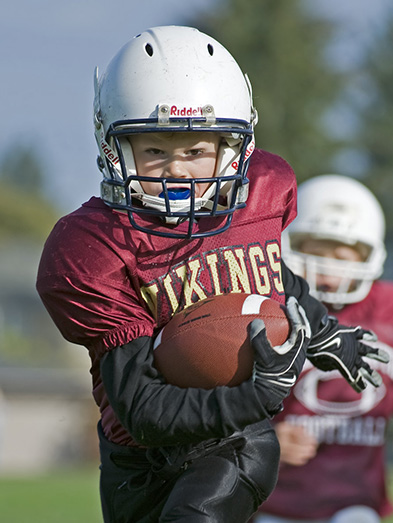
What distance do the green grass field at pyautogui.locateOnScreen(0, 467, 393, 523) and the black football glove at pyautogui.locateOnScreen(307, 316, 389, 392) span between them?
5082 mm

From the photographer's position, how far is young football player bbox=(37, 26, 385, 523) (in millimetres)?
2861

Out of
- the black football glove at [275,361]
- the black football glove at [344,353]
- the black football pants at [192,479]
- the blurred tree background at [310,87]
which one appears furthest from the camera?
the blurred tree background at [310,87]

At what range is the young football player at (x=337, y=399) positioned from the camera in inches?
209

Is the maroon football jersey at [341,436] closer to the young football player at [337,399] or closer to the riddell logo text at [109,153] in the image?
the young football player at [337,399]

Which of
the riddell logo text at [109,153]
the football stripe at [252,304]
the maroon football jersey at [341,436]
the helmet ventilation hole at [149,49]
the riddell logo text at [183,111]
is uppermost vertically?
the helmet ventilation hole at [149,49]

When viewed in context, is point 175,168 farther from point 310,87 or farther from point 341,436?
point 310,87

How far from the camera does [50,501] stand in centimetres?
1045

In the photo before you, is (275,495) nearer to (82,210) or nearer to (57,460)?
(82,210)

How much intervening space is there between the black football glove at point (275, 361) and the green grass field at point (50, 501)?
5.77 metres

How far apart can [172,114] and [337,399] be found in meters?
2.89

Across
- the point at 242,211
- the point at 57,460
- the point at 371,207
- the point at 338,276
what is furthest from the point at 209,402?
the point at 57,460

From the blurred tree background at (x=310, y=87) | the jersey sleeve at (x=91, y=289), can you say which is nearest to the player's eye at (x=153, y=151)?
the jersey sleeve at (x=91, y=289)

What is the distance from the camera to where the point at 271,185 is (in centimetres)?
334

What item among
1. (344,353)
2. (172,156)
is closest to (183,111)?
(172,156)
